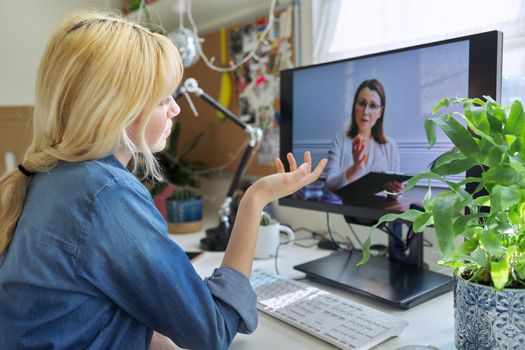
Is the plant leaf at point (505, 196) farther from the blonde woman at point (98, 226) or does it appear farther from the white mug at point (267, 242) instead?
the white mug at point (267, 242)

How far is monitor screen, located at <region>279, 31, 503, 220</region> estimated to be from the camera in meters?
0.71

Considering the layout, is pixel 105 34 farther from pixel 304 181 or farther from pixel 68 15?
pixel 304 181

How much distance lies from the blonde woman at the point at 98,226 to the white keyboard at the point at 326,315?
0.34ft

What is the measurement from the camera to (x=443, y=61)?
73 cm

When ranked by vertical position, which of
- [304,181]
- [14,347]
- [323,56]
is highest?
[323,56]

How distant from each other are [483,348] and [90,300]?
46 centimetres

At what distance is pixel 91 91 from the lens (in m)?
0.54

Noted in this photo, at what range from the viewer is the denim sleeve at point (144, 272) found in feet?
1.63

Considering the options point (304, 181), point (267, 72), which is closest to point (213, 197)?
point (267, 72)

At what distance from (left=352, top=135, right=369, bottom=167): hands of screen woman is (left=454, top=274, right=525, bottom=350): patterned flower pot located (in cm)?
36

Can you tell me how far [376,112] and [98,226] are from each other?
56 centimetres

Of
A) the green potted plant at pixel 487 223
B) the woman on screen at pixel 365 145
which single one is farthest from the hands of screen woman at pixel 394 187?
the green potted plant at pixel 487 223

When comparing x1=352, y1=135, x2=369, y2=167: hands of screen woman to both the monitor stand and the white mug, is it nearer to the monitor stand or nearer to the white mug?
the monitor stand

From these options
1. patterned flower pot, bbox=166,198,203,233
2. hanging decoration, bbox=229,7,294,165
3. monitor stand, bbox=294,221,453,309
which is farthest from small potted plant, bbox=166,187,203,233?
monitor stand, bbox=294,221,453,309
